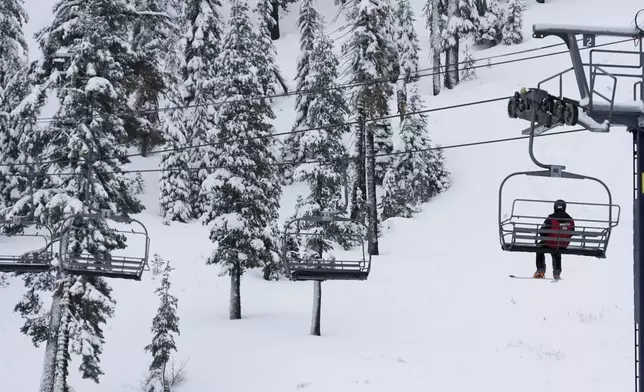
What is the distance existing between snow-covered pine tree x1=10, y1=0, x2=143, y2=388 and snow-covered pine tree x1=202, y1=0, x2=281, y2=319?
25.9 ft

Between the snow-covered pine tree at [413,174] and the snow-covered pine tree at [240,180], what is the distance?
14391 mm

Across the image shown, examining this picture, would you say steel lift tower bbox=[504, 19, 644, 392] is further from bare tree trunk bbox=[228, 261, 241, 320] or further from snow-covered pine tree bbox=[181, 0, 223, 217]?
snow-covered pine tree bbox=[181, 0, 223, 217]

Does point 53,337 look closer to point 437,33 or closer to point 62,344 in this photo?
point 62,344

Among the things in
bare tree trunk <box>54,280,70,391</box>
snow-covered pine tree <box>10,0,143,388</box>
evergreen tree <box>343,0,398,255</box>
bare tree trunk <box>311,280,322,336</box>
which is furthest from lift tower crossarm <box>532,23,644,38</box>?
evergreen tree <box>343,0,398,255</box>

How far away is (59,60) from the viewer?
2369 centimetres

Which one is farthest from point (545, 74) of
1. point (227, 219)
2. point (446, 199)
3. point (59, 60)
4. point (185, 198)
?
point (59, 60)

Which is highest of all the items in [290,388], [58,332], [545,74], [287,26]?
[287,26]

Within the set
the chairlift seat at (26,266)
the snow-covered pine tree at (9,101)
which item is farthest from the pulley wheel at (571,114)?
the snow-covered pine tree at (9,101)

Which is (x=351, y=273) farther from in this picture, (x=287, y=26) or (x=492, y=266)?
(x=287, y=26)

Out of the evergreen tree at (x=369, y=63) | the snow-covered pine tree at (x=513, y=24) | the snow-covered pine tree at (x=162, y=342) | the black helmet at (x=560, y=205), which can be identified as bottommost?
the snow-covered pine tree at (x=162, y=342)

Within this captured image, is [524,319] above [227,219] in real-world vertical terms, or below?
below

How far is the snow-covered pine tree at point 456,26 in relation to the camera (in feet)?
185

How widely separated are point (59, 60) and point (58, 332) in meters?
8.07

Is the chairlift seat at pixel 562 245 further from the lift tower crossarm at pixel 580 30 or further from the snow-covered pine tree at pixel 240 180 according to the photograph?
the snow-covered pine tree at pixel 240 180
